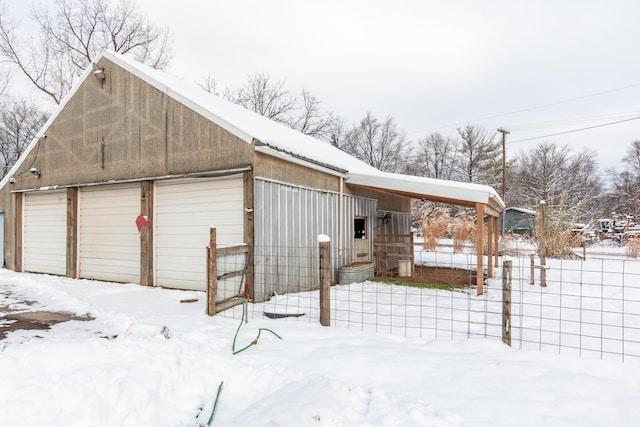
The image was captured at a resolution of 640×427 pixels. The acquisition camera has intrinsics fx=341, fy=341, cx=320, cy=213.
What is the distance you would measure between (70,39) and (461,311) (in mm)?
25541

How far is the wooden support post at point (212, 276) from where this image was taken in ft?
17.3

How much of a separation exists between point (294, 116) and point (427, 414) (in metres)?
27.1

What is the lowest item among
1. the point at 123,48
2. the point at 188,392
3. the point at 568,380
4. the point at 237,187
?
the point at 188,392

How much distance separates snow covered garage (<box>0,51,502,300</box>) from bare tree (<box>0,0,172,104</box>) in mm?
12581

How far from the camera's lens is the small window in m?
10.6

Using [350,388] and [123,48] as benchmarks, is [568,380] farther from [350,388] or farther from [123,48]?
[123,48]

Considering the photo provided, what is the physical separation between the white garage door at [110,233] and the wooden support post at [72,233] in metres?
0.13

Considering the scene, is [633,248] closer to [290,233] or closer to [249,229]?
[290,233]

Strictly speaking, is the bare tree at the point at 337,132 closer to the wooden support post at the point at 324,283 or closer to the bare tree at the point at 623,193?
the bare tree at the point at 623,193

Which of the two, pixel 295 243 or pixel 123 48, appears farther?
pixel 123 48

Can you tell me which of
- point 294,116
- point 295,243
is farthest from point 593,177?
point 295,243

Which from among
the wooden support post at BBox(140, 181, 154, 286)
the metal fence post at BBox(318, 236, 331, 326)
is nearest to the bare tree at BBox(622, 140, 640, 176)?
the metal fence post at BBox(318, 236, 331, 326)

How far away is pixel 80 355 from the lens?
3498mm

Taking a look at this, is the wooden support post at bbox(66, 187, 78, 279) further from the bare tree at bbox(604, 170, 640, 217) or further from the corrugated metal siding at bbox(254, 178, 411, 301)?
the bare tree at bbox(604, 170, 640, 217)
